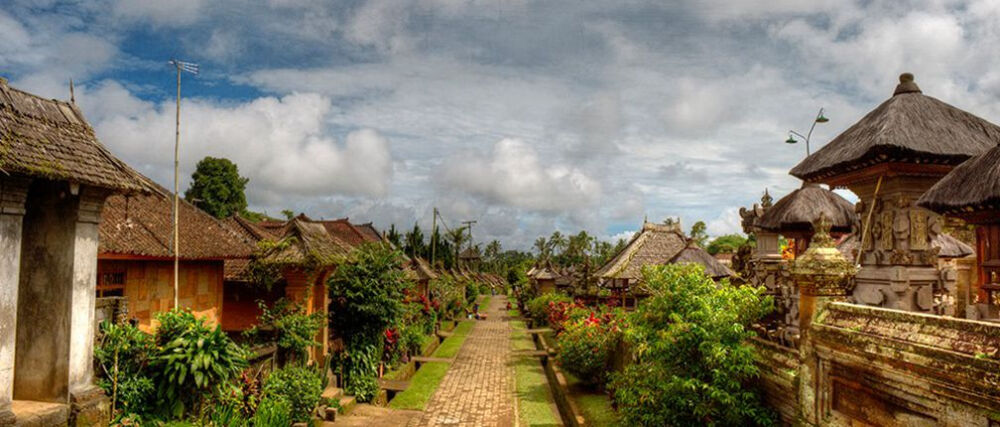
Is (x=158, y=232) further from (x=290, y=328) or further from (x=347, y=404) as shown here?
(x=347, y=404)

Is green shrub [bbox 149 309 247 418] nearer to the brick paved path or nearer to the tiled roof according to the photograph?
the tiled roof

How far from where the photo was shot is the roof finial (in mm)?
8586

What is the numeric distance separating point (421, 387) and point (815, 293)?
11415 mm

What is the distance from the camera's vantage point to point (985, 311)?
22.5 feet

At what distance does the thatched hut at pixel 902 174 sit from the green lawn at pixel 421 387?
9.59 metres

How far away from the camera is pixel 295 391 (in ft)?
34.1

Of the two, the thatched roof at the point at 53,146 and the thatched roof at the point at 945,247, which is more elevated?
the thatched roof at the point at 53,146

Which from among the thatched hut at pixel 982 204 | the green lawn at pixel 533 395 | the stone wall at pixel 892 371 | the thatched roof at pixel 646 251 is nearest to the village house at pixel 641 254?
the thatched roof at pixel 646 251

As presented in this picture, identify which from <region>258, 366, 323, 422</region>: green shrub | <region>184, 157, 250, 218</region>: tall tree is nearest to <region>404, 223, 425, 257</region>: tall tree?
<region>184, 157, 250, 218</region>: tall tree

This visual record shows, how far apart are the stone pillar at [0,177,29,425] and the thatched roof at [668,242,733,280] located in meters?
15.3

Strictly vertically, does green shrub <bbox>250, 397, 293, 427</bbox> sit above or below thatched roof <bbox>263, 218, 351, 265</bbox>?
below

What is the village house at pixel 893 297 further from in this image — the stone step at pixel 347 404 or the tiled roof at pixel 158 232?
the tiled roof at pixel 158 232

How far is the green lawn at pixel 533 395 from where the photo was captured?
12633 millimetres

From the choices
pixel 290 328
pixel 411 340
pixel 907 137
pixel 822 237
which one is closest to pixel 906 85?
pixel 907 137
